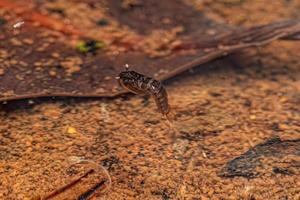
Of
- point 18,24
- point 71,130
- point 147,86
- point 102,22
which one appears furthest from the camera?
point 102,22

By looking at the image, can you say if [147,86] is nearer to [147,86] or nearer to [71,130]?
[147,86]

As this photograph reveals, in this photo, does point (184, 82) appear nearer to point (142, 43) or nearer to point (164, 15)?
point (142, 43)

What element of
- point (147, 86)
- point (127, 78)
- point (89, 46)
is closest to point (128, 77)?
point (127, 78)

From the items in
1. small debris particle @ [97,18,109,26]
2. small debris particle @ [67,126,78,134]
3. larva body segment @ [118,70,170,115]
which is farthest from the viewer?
small debris particle @ [97,18,109,26]

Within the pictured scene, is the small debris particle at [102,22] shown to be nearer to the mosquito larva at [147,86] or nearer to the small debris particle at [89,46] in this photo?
the small debris particle at [89,46]

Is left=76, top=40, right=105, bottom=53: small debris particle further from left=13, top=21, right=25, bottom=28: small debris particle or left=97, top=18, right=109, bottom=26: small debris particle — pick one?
left=13, top=21, right=25, bottom=28: small debris particle

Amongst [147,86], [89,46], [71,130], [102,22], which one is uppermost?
[102,22]

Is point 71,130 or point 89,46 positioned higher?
point 89,46

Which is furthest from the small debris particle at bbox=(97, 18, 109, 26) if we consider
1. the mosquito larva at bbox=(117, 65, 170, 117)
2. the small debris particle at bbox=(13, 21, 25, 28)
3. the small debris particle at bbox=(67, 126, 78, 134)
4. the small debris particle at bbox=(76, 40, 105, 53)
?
the small debris particle at bbox=(67, 126, 78, 134)
